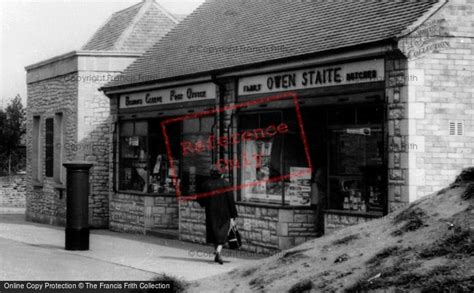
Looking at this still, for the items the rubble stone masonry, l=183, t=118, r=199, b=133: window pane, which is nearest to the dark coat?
l=183, t=118, r=199, b=133: window pane

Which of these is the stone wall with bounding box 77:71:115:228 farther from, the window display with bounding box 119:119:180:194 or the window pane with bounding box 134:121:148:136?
the window pane with bounding box 134:121:148:136

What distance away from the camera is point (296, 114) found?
16.9 m

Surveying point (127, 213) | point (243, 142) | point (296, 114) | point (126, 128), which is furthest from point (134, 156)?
point (296, 114)

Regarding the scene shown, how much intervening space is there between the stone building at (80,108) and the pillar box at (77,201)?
313 inches

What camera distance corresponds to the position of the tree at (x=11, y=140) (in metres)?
52.7

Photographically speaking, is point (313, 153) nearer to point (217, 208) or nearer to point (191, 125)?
point (217, 208)

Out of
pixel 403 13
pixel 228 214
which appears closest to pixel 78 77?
pixel 228 214

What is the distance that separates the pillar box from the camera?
1792cm

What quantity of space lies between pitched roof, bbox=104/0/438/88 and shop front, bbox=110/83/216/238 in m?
0.64

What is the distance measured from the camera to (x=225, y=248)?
19.0 meters

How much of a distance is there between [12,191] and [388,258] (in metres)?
34.6

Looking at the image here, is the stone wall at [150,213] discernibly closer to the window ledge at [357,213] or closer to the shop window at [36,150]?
the shop window at [36,150]

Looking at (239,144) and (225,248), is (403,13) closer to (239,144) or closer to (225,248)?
(239,144)

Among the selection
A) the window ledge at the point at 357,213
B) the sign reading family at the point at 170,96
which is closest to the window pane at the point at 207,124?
the sign reading family at the point at 170,96
